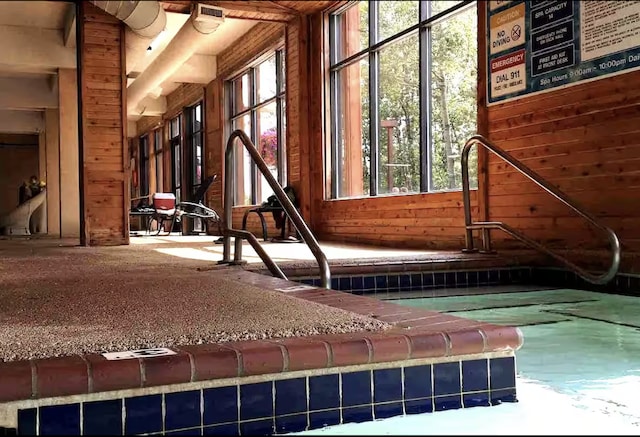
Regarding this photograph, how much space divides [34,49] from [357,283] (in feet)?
25.9

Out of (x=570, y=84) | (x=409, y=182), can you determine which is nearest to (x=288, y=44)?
(x=409, y=182)

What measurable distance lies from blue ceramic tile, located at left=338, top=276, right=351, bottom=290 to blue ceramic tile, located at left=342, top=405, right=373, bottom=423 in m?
2.72

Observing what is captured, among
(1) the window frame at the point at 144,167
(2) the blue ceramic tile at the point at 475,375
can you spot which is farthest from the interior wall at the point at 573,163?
(1) the window frame at the point at 144,167

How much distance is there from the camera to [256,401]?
1653 millimetres

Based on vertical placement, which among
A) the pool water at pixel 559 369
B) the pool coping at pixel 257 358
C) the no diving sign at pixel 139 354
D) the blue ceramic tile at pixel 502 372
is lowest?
the pool water at pixel 559 369

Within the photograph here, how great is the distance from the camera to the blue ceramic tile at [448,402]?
1840mm

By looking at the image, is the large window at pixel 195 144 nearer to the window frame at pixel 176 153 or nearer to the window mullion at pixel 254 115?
the window frame at pixel 176 153

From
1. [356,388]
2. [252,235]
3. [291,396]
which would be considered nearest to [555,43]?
[252,235]

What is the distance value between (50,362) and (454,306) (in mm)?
2834

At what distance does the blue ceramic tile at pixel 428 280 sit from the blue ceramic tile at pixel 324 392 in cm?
310

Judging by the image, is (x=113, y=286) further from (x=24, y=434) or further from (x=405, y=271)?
Answer: (x=405, y=271)

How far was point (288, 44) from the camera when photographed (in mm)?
9758

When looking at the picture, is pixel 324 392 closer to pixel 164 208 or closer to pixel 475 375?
pixel 475 375

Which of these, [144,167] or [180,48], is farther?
[144,167]
